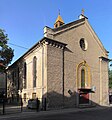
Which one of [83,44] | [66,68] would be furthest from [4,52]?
[83,44]

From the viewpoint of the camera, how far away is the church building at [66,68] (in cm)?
2892

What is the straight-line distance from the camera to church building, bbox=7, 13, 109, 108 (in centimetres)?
2892

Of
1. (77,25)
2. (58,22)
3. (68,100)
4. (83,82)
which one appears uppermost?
(58,22)

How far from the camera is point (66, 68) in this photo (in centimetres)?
3130

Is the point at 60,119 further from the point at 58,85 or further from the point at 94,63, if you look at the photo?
the point at 94,63

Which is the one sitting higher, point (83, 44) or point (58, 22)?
point (58, 22)

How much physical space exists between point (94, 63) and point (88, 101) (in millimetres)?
Answer: 6274

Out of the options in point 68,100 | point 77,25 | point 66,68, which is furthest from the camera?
point 77,25

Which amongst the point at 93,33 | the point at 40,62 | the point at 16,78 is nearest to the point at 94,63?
the point at 93,33

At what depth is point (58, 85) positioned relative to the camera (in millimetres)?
29547

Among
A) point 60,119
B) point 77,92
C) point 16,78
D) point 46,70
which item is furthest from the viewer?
point 16,78

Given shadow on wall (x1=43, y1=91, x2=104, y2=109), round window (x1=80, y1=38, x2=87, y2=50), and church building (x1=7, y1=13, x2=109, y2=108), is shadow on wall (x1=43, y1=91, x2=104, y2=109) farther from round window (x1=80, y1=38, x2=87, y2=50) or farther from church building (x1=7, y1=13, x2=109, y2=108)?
round window (x1=80, y1=38, x2=87, y2=50)

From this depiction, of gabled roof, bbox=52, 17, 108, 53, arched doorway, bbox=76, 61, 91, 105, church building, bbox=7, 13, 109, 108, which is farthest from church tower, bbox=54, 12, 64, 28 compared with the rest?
arched doorway, bbox=76, 61, 91, 105

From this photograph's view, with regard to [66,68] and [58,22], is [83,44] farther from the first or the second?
[58,22]
